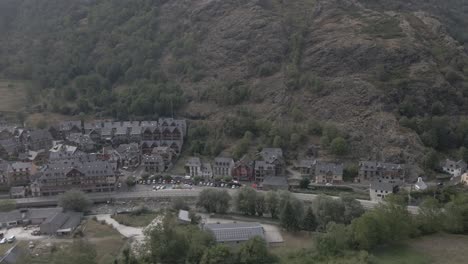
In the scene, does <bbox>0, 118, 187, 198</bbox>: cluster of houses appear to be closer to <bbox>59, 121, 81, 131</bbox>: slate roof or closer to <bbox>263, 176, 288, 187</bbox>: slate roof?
<bbox>59, 121, 81, 131</bbox>: slate roof

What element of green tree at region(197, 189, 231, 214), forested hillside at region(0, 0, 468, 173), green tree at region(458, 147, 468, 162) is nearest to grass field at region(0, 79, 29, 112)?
forested hillside at region(0, 0, 468, 173)

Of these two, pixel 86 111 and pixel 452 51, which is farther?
pixel 86 111

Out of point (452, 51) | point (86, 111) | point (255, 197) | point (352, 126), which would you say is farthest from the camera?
point (86, 111)

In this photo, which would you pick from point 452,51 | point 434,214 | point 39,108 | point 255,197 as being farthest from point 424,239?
point 39,108

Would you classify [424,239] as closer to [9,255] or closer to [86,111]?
[9,255]

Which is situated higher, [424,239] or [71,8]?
[71,8]

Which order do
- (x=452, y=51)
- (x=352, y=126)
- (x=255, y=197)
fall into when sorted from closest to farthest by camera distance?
(x=255, y=197), (x=352, y=126), (x=452, y=51)

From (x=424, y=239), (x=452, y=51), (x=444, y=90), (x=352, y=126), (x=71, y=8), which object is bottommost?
(x=424, y=239)
